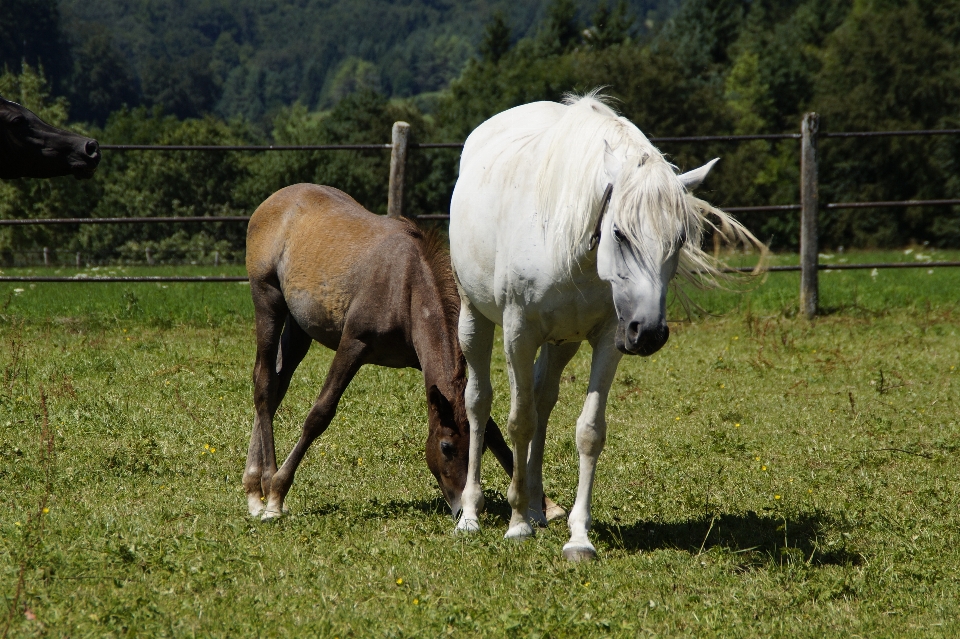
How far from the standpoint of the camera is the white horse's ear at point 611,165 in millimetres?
3406

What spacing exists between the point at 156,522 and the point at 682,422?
11.3ft

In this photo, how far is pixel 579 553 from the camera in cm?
372

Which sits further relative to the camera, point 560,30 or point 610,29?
point 560,30

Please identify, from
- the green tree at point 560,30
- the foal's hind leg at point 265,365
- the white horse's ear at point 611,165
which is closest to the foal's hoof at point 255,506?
the foal's hind leg at point 265,365

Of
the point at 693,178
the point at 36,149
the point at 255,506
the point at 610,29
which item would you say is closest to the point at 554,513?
the point at 255,506

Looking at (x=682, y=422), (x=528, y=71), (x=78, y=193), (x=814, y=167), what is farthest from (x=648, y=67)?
(x=682, y=422)

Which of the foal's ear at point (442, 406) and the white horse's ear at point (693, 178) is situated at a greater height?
the white horse's ear at point (693, 178)

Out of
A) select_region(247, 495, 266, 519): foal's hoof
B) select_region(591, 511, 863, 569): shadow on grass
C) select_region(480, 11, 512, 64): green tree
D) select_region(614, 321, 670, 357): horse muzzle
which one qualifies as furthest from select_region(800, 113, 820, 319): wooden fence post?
select_region(480, 11, 512, 64): green tree

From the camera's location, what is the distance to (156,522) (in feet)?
14.0

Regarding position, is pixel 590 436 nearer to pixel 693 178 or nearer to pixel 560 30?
pixel 693 178

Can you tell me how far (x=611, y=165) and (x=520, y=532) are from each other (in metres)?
1.65

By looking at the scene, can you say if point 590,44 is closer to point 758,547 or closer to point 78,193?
point 78,193

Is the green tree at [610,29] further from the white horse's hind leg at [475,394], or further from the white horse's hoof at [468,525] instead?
the white horse's hoof at [468,525]

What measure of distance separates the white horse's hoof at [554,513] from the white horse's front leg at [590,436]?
664 millimetres
